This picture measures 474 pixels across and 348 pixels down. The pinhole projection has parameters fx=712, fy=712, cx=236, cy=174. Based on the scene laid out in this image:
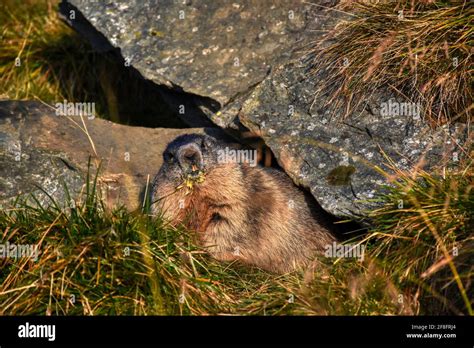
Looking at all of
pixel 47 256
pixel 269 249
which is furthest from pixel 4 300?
pixel 269 249

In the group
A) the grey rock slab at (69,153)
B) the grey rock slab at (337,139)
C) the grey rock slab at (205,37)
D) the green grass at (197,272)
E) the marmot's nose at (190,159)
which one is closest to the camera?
the green grass at (197,272)

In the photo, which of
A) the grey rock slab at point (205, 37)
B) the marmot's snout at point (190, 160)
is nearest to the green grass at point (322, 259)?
the marmot's snout at point (190, 160)

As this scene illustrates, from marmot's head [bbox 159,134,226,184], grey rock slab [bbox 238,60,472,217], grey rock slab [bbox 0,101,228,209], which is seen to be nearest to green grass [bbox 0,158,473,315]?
grey rock slab [bbox 238,60,472,217]

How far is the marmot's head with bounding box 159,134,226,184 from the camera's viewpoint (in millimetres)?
7302

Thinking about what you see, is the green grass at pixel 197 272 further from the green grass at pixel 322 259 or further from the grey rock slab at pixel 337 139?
the grey rock slab at pixel 337 139

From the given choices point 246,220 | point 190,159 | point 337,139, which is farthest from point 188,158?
point 337,139

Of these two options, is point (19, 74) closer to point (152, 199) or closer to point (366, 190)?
point (152, 199)

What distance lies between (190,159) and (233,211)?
706 millimetres

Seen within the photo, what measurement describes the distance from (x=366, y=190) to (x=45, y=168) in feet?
11.5

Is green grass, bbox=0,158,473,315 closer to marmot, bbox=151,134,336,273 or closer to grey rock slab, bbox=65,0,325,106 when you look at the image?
marmot, bbox=151,134,336,273

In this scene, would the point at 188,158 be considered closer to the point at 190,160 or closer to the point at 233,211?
the point at 190,160

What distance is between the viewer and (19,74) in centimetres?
1062

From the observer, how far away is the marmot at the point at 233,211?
734 centimetres
